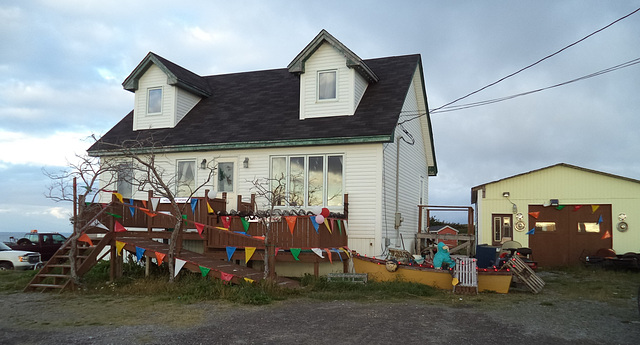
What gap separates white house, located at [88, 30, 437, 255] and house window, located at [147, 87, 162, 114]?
0.04 metres

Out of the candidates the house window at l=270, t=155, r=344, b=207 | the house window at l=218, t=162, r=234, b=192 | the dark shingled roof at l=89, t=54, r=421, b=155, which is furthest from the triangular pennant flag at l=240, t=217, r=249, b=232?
the house window at l=218, t=162, r=234, b=192

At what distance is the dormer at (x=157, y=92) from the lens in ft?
65.2

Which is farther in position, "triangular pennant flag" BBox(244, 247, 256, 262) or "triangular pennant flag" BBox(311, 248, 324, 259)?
"triangular pennant flag" BBox(244, 247, 256, 262)

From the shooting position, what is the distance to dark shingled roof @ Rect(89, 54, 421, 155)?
16.5m

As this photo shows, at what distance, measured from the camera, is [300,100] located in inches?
714

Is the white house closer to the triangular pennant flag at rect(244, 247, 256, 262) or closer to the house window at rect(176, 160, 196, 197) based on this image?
the house window at rect(176, 160, 196, 197)

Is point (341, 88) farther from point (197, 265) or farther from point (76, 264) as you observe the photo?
point (76, 264)

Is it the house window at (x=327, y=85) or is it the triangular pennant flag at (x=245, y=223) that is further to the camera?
the house window at (x=327, y=85)

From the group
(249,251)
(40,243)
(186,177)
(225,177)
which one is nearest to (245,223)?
(249,251)

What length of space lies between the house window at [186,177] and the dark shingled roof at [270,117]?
0.77 metres

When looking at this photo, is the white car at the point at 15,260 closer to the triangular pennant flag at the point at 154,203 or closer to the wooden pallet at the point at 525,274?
the triangular pennant flag at the point at 154,203

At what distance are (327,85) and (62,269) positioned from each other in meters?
10.1

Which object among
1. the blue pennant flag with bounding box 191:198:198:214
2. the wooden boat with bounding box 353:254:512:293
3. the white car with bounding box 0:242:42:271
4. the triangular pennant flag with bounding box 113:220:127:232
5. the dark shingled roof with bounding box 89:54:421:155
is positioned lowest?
the white car with bounding box 0:242:42:271

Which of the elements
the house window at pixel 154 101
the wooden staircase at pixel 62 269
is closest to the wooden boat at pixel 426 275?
the wooden staircase at pixel 62 269
